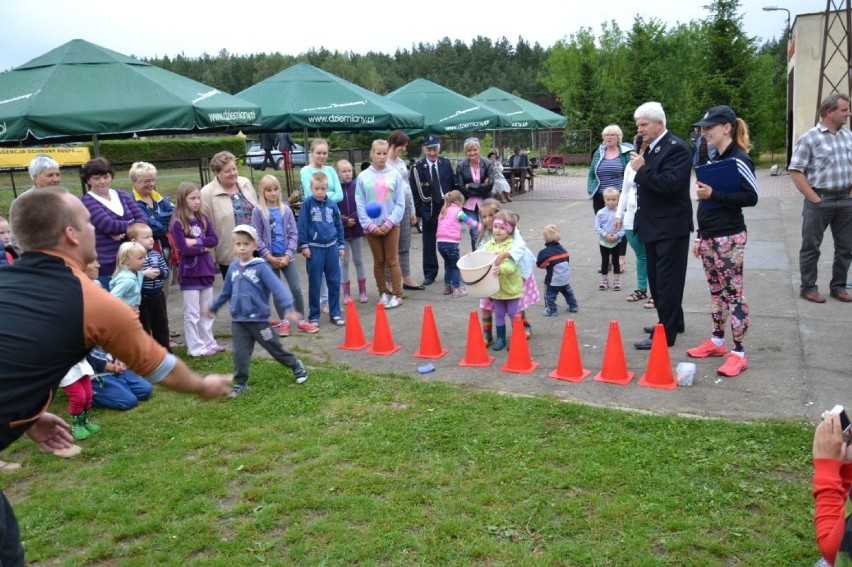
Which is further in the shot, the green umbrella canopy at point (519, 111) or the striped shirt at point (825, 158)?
the green umbrella canopy at point (519, 111)

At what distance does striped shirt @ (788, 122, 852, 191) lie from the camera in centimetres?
759

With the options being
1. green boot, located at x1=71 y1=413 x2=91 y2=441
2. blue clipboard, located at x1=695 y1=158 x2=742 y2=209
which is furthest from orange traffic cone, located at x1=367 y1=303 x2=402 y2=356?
blue clipboard, located at x1=695 y1=158 x2=742 y2=209

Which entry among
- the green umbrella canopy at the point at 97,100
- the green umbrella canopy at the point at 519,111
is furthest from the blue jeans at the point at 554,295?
the green umbrella canopy at the point at 519,111

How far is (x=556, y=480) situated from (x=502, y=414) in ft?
3.56

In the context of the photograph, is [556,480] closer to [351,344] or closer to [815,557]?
[815,557]

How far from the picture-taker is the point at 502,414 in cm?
524

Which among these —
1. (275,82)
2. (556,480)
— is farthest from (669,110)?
(556,480)

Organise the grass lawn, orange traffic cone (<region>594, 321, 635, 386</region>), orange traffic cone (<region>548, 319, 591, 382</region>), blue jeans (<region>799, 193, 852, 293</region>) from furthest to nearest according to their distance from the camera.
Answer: blue jeans (<region>799, 193, 852, 293</region>) → orange traffic cone (<region>548, 319, 591, 382</region>) → orange traffic cone (<region>594, 321, 635, 386</region>) → the grass lawn

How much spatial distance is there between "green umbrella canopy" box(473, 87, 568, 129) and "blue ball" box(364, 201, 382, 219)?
13.7 meters

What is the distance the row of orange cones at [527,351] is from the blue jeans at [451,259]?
2.27 meters

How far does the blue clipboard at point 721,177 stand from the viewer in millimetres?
5660

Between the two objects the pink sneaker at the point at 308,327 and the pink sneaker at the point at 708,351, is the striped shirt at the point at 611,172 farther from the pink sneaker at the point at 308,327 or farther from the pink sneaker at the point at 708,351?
the pink sneaker at the point at 308,327

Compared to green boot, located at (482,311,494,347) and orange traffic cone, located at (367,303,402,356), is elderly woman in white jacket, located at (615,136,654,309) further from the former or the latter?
orange traffic cone, located at (367,303,402,356)

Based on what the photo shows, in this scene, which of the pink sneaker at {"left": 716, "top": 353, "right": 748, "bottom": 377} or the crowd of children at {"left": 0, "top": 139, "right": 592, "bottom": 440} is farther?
the crowd of children at {"left": 0, "top": 139, "right": 592, "bottom": 440}
